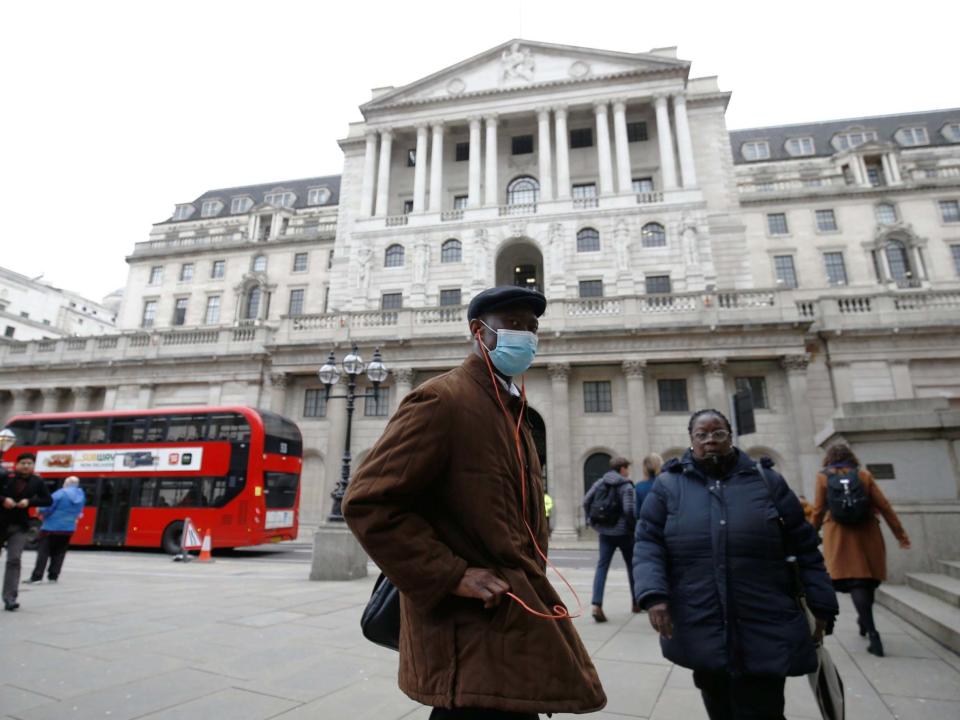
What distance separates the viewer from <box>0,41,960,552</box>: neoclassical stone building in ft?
73.9

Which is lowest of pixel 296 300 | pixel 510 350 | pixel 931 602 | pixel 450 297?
pixel 931 602

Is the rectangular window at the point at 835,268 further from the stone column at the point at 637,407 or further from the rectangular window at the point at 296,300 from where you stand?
the rectangular window at the point at 296,300

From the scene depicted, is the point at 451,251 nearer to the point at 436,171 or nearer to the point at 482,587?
the point at 436,171

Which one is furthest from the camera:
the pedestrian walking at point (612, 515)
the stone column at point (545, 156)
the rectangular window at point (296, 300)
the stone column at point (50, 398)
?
the rectangular window at point (296, 300)

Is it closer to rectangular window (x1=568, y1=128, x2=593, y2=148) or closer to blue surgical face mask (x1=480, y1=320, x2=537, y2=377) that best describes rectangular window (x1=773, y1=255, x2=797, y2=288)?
rectangular window (x1=568, y1=128, x2=593, y2=148)

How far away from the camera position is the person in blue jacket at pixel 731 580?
9.50 feet

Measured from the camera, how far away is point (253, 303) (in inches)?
1640

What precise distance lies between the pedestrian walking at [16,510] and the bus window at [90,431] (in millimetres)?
10494

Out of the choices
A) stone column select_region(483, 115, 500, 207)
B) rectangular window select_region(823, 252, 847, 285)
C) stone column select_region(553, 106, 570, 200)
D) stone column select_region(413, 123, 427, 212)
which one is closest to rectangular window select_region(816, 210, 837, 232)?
rectangular window select_region(823, 252, 847, 285)

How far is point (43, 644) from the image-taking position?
5402mm

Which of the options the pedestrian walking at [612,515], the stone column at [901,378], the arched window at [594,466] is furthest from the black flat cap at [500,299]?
the stone column at [901,378]

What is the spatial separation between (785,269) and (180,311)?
45.9 meters

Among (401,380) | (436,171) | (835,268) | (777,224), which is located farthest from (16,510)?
(835,268)

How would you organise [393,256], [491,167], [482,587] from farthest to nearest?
[491,167] < [393,256] < [482,587]
